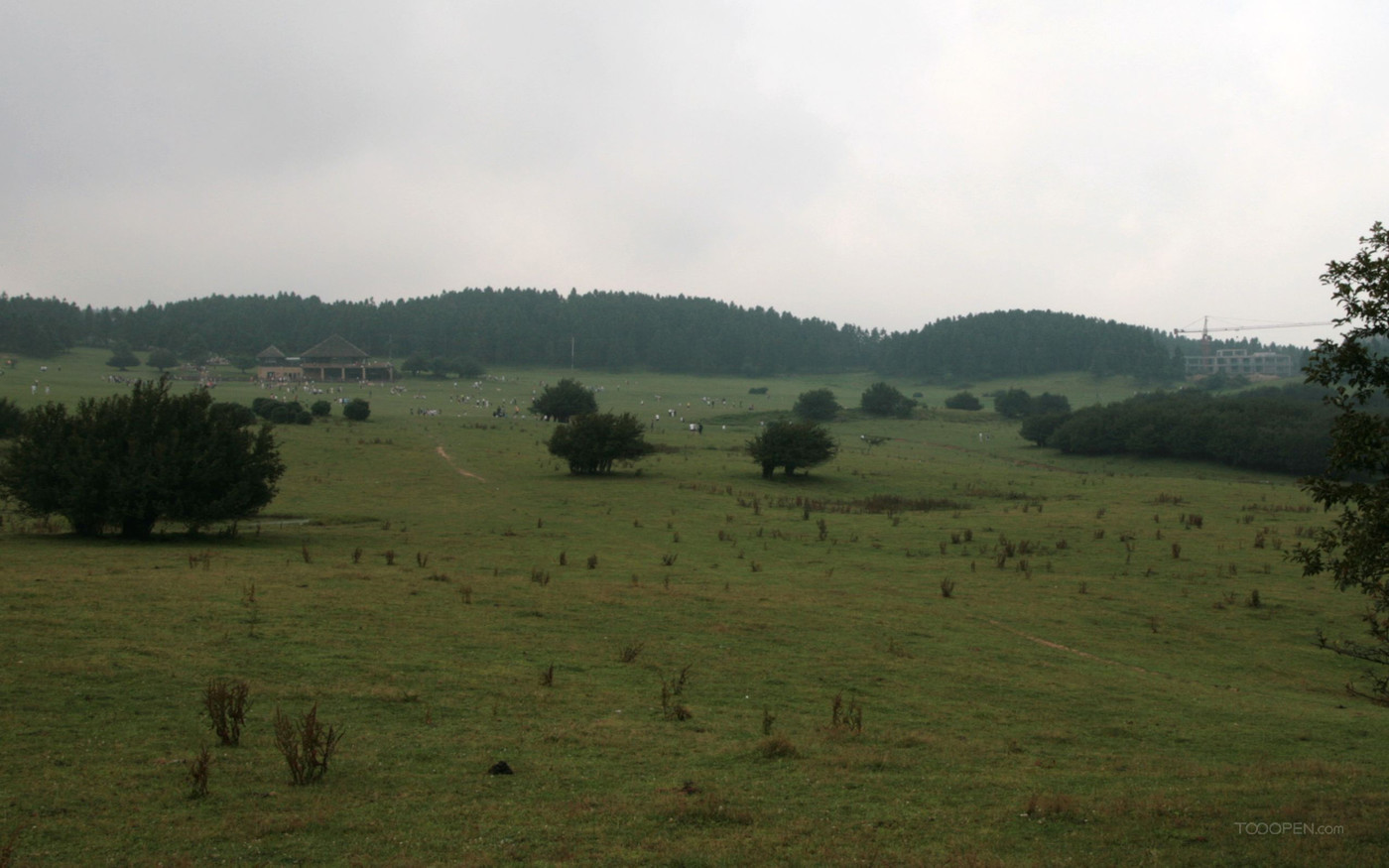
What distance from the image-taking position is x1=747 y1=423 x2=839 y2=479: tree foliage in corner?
172 feet

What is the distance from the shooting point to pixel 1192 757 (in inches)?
439

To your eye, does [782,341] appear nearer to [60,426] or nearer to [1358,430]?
[60,426]

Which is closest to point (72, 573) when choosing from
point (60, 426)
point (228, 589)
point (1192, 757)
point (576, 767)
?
point (228, 589)

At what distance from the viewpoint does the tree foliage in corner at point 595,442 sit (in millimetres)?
50781

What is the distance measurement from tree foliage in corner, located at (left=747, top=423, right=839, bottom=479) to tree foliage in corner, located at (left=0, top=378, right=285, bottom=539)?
29.8 m

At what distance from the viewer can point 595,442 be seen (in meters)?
50.8

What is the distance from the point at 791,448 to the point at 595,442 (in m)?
11.0

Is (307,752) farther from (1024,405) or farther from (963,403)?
(963,403)

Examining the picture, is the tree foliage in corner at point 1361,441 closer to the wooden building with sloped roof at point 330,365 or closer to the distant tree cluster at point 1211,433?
the distant tree cluster at point 1211,433

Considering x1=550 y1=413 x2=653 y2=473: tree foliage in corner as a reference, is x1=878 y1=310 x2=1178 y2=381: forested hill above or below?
above

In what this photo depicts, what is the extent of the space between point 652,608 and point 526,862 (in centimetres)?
1171

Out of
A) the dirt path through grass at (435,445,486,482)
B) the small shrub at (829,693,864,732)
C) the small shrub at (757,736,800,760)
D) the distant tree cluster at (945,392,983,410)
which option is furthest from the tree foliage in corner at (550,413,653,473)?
the distant tree cluster at (945,392,983,410)

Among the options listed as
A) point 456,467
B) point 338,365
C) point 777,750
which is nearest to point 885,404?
point 456,467

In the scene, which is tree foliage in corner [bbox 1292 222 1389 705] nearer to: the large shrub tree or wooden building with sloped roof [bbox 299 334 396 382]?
the large shrub tree
